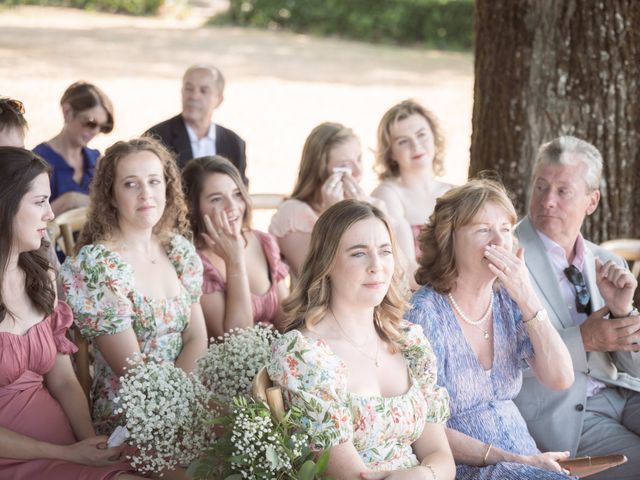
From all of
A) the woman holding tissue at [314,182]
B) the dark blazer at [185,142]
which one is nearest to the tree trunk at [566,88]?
the woman holding tissue at [314,182]

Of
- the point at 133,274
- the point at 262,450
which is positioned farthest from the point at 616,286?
the point at 133,274

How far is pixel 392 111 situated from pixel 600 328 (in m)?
1.91

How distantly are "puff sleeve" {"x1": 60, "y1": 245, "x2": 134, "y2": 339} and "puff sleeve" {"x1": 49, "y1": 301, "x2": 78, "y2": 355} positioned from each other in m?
0.16

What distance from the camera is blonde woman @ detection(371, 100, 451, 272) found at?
5.07 meters

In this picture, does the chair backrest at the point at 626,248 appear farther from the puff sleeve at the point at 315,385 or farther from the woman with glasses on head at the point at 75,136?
the woman with glasses on head at the point at 75,136

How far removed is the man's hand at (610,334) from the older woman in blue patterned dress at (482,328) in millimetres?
408

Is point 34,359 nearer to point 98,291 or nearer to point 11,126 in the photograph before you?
point 98,291

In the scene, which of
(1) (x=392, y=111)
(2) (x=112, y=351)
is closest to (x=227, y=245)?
(2) (x=112, y=351)

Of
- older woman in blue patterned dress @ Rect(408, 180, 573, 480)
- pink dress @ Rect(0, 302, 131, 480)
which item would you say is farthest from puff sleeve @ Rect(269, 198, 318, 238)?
pink dress @ Rect(0, 302, 131, 480)

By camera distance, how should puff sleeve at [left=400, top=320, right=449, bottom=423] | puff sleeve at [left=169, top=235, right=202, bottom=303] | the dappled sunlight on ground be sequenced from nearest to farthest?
1. puff sleeve at [left=400, top=320, right=449, bottom=423]
2. puff sleeve at [left=169, top=235, right=202, bottom=303]
3. the dappled sunlight on ground

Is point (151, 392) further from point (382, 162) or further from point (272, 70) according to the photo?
point (272, 70)

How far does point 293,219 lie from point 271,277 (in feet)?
1.34

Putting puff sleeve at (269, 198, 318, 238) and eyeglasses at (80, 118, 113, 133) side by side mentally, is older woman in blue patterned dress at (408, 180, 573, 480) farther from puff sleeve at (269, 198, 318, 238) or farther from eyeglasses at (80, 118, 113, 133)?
eyeglasses at (80, 118, 113, 133)

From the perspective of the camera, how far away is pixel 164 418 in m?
2.97
